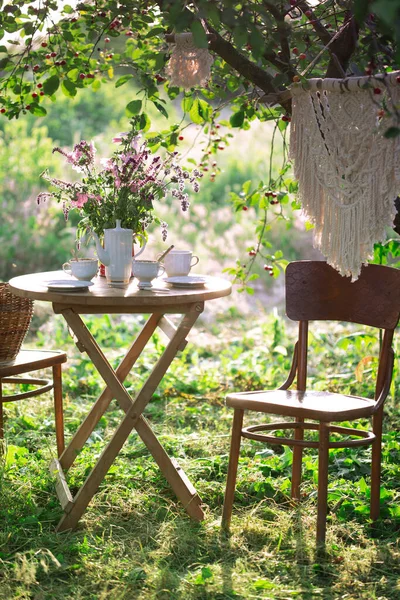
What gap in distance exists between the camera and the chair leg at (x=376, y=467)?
10.4ft

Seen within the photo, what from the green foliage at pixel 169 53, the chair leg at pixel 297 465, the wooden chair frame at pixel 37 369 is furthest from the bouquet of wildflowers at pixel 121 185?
the chair leg at pixel 297 465

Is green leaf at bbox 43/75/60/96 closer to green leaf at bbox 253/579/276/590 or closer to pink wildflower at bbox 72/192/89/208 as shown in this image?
pink wildflower at bbox 72/192/89/208

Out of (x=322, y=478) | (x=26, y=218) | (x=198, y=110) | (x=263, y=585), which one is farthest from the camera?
(x=26, y=218)

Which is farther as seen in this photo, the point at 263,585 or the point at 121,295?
the point at 121,295

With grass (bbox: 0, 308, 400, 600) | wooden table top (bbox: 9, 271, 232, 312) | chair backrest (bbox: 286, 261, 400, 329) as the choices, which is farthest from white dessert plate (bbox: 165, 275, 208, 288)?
grass (bbox: 0, 308, 400, 600)

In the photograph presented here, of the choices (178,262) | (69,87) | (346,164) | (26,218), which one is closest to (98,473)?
(178,262)

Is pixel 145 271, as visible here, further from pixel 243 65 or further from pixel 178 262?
pixel 243 65

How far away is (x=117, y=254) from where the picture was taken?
10.7 feet

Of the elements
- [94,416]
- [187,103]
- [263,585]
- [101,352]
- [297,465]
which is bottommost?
[263,585]

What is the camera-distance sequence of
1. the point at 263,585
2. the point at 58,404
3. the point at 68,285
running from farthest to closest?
the point at 58,404 → the point at 68,285 → the point at 263,585

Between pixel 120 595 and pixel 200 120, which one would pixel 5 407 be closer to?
pixel 200 120

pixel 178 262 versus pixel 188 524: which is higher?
pixel 178 262

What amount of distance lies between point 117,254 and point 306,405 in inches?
37.6

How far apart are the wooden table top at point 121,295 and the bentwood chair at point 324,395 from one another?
0.39 metres
